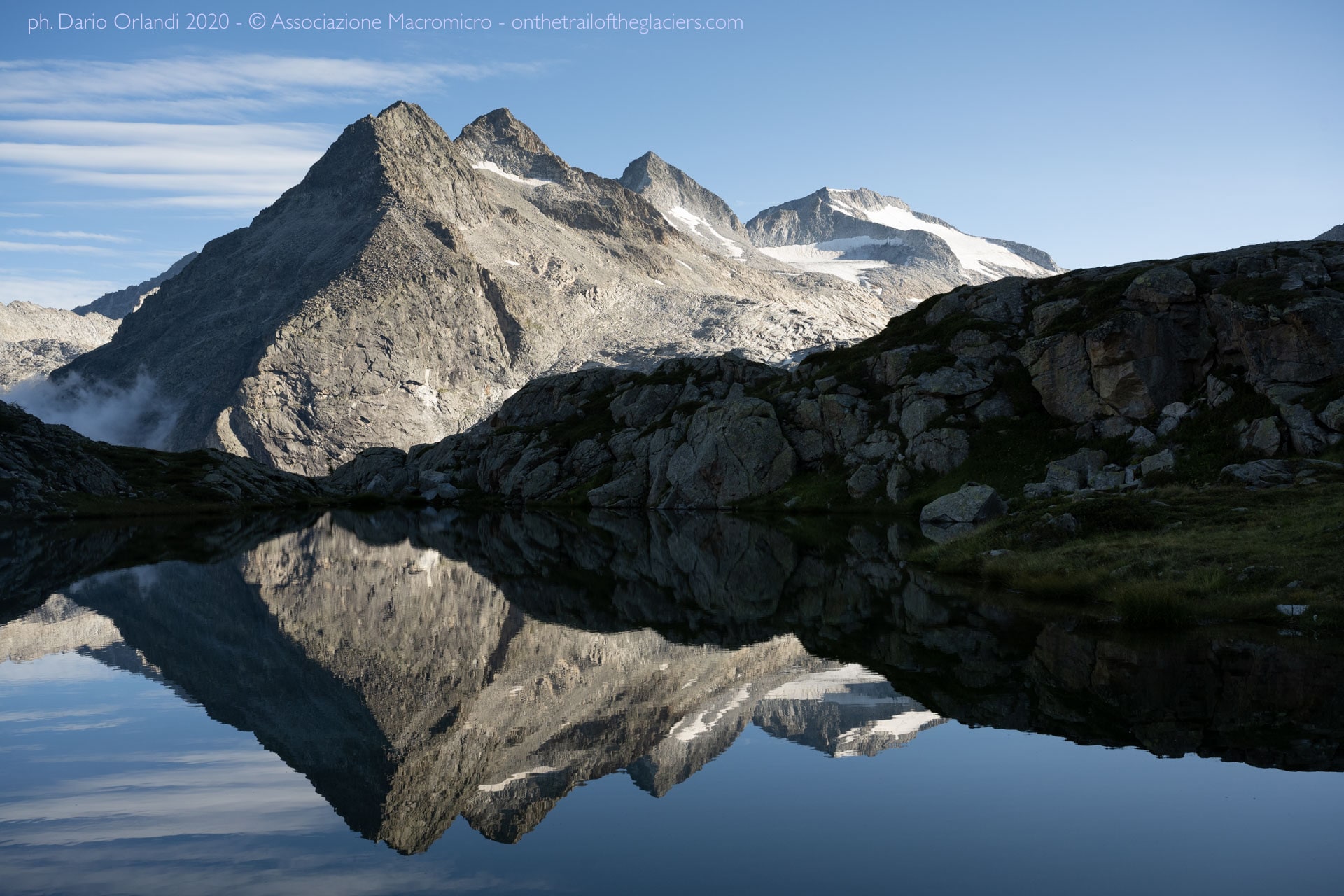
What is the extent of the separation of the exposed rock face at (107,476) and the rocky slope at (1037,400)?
5813 cm

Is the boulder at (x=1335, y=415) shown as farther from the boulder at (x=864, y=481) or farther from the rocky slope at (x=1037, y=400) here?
the boulder at (x=864, y=481)

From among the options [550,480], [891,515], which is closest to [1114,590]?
[891,515]

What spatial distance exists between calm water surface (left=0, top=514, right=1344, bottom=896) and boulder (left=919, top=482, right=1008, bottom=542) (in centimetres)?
3310

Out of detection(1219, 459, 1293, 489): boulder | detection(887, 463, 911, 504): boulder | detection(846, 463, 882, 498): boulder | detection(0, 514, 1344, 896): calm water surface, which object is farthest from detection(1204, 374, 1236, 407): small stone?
detection(0, 514, 1344, 896): calm water surface

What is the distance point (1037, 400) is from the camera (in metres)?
95.2

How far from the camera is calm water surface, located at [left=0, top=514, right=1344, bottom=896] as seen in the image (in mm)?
13297

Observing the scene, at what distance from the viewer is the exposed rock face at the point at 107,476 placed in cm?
12081

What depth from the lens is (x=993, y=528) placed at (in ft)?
156

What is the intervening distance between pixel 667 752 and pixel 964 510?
55368 millimetres

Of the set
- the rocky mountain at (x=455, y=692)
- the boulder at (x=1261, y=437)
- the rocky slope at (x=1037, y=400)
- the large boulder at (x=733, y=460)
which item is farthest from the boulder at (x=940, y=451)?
the rocky mountain at (x=455, y=692)

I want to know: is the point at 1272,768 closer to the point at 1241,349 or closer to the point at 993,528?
the point at 993,528

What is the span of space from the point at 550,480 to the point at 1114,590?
117m

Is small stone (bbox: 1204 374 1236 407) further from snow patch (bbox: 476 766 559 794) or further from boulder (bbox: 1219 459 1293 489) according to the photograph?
snow patch (bbox: 476 766 559 794)

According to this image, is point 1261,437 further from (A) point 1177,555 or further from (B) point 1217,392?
(A) point 1177,555
